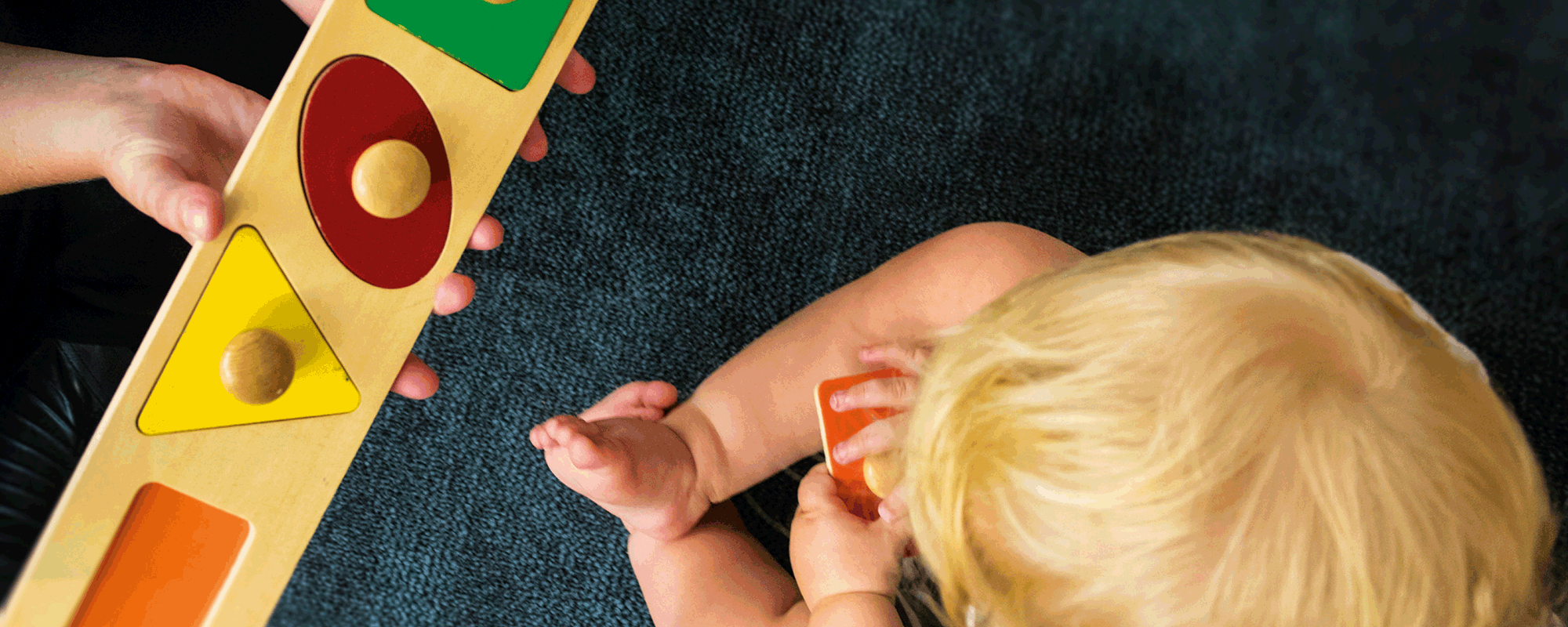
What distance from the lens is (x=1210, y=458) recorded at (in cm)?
39

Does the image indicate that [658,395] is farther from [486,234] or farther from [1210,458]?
[1210,458]

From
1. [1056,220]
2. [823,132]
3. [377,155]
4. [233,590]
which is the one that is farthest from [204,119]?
[1056,220]

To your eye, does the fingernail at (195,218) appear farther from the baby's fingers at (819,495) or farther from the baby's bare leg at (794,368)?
the baby's fingers at (819,495)

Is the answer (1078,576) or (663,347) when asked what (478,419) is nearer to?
(663,347)

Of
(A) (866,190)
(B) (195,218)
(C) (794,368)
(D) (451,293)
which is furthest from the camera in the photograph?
(A) (866,190)

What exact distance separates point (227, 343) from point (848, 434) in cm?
36

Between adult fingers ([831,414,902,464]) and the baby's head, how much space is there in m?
0.11

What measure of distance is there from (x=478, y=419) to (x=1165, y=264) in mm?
498

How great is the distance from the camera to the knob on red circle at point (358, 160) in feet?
1.38

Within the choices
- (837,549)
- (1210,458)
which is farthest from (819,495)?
(1210,458)

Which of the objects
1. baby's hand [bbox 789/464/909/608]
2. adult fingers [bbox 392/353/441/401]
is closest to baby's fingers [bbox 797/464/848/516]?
baby's hand [bbox 789/464/909/608]

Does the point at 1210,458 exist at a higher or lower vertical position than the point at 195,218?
higher

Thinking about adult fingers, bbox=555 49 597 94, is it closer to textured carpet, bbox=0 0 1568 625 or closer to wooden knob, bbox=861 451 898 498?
textured carpet, bbox=0 0 1568 625

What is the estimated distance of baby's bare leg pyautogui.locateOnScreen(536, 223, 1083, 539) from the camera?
0.59m
